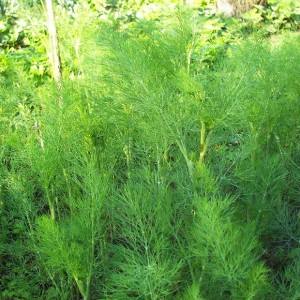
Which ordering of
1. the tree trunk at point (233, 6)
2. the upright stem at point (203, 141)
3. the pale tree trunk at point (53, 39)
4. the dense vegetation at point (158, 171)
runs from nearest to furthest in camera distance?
the dense vegetation at point (158, 171)
the upright stem at point (203, 141)
the pale tree trunk at point (53, 39)
the tree trunk at point (233, 6)

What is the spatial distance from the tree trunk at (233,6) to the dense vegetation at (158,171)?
9.52 ft

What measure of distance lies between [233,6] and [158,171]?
12.2ft

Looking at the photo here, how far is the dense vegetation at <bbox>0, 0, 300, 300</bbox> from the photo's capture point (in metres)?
1.34

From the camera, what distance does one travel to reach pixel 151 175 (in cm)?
156

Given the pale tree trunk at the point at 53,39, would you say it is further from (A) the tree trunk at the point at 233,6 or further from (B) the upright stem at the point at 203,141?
(A) the tree trunk at the point at 233,6

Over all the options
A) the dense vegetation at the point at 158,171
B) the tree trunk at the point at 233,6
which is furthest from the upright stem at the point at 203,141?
the tree trunk at the point at 233,6

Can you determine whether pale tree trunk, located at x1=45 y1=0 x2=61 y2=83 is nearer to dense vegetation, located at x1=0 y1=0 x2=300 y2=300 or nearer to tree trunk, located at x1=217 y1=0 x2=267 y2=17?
dense vegetation, located at x1=0 y1=0 x2=300 y2=300

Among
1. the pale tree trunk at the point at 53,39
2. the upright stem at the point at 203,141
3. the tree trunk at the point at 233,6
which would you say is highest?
the pale tree trunk at the point at 53,39

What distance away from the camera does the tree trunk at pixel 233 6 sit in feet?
15.9

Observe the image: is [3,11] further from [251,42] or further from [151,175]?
[151,175]

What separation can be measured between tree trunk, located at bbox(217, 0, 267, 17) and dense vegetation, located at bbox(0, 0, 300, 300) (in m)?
2.90

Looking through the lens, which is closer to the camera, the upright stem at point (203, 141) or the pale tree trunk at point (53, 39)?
the upright stem at point (203, 141)

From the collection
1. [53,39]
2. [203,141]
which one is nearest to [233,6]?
[53,39]

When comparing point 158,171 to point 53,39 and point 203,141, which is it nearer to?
point 203,141
